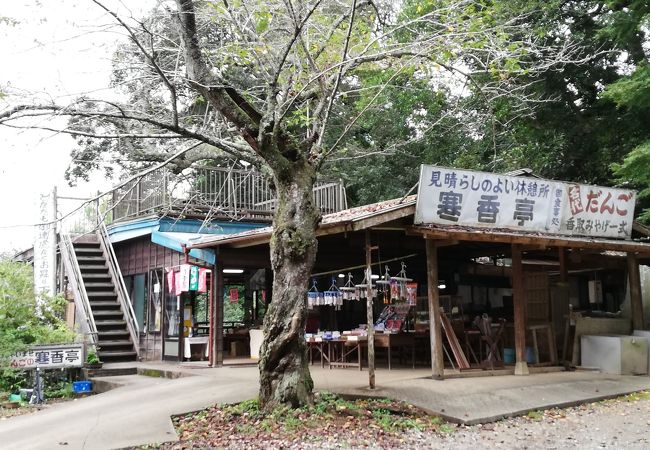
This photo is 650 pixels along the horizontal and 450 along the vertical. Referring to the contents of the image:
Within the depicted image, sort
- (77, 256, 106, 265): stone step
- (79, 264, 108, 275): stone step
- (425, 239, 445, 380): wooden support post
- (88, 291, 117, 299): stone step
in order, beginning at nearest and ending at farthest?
(425, 239, 445, 380): wooden support post
(88, 291, 117, 299): stone step
(79, 264, 108, 275): stone step
(77, 256, 106, 265): stone step

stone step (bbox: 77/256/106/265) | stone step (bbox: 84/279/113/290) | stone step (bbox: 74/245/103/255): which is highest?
stone step (bbox: 74/245/103/255)

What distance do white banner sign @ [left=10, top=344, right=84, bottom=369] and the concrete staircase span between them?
2.24m

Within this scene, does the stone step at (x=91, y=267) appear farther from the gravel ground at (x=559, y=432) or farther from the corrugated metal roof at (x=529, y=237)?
the gravel ground at (x=559, y=432)

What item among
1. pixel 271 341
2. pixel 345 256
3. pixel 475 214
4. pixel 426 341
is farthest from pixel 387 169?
pixel 271 341

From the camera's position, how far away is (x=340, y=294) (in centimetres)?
1278

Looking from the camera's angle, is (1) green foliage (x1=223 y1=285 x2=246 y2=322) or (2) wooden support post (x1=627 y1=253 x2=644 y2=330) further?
(1) green foliage (x1=223 y1=285 x2=246 y2=322)

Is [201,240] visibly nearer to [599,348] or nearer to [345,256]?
[345,256]

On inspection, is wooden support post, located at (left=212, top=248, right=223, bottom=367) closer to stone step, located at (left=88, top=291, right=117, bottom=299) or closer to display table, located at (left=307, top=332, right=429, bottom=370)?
→ display table, located at (left=307, top=332, right=429, bottom=370)

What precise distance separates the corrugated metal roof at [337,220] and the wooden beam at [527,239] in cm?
58

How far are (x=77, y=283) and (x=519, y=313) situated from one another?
11.4 m

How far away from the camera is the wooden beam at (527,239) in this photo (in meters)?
10.2

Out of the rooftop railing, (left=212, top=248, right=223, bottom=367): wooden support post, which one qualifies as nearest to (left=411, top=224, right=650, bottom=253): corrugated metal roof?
(left=212, top=248, right=223, bottom=367): wooden support post

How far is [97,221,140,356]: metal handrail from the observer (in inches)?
620

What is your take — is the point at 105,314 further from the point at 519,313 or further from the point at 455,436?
the point at 455,436
